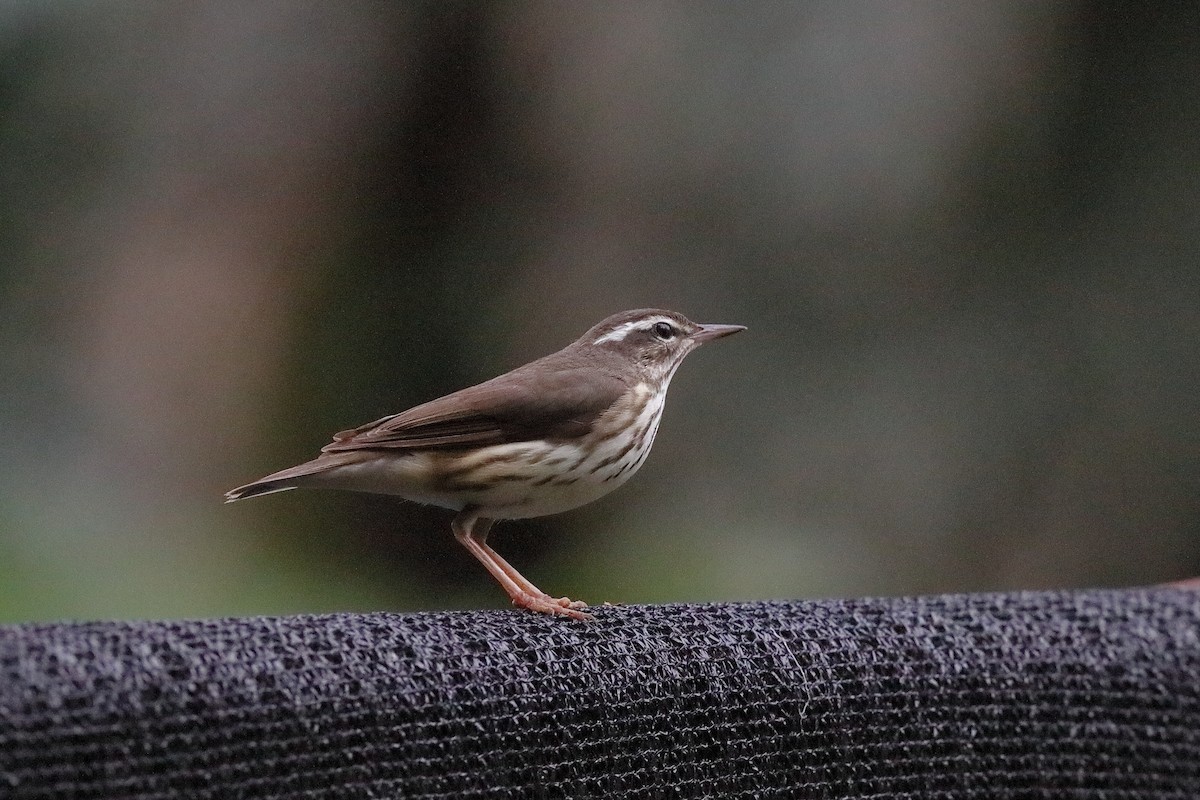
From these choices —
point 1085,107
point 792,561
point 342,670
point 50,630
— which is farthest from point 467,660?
point 1085,107

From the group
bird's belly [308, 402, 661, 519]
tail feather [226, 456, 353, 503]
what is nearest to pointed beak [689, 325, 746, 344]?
bird's belly [308, 402, 661, 519]

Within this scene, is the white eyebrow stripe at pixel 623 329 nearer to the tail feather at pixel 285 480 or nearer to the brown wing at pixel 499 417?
the brown wing at pixel 499 417

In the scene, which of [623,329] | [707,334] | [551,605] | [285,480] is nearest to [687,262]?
[707,334]

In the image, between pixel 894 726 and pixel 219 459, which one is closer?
pixel 894 726

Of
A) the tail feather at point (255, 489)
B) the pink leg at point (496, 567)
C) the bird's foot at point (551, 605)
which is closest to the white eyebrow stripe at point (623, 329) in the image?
the pink leg at point (496, 567)

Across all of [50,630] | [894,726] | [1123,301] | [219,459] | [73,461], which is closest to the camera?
[50,630]

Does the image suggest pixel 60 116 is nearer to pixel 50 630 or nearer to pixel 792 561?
pixel 792 561
